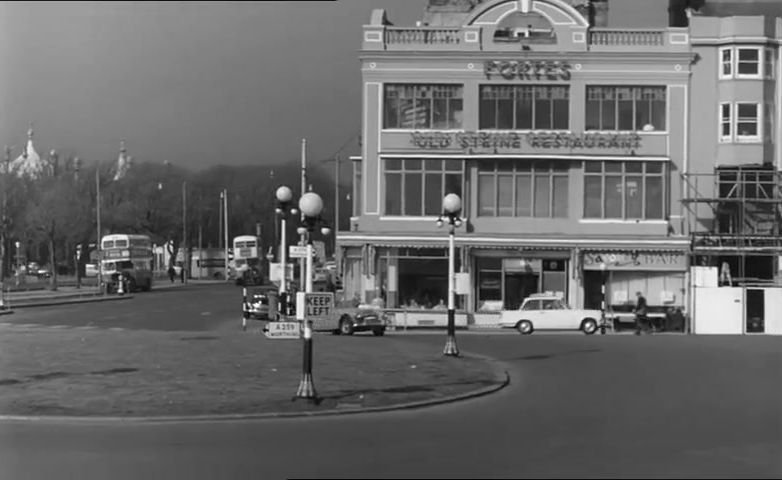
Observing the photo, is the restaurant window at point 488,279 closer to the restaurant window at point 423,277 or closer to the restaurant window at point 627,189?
the restaurant window at point 423,277

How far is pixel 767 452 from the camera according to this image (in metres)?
10.6

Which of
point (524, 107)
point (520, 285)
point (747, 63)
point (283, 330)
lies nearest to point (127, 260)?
point (520, 285)

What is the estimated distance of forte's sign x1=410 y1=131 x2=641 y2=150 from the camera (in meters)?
42.7

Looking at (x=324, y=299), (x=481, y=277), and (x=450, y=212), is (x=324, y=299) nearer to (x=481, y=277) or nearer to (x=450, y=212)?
(x=450, y=212)

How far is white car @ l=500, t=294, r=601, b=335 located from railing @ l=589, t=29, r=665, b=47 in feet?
42.7

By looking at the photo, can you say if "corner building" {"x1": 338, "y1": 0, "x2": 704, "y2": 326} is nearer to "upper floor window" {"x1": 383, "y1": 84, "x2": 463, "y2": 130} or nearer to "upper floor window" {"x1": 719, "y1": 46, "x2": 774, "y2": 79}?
"upper floor window" {"x1": 383, "y1": 84, "x2": 463, "y2": 130}

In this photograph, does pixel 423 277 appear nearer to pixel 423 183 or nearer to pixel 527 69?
pixel 423 183

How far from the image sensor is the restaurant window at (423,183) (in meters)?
43.2

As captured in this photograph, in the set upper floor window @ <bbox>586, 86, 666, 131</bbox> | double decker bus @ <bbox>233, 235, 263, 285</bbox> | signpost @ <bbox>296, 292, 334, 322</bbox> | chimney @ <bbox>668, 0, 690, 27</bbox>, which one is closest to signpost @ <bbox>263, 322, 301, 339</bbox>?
signpost @ <bbox>296, 292, 334, 322</bbox>

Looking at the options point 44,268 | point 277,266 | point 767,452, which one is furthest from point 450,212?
point 44,268

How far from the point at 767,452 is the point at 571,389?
6.24m

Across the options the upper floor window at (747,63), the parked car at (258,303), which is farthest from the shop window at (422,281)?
the upper floor window at (747,63)

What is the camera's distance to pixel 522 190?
43656 mm

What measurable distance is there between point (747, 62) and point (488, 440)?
119 feet
